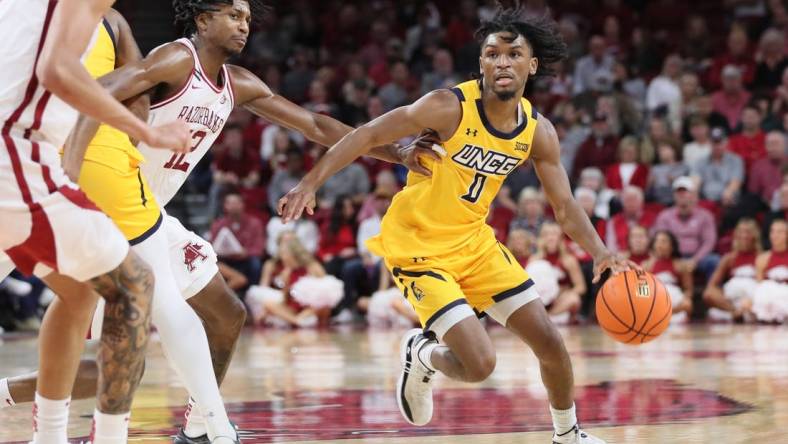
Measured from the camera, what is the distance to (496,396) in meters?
6.75

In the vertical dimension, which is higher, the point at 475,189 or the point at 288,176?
the point at 475,189

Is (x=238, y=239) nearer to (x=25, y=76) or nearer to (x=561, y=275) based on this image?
(x=561, y=275)

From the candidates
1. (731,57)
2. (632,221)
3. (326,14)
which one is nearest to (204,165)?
(326,14)

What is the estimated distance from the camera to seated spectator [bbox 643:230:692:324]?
11.9m

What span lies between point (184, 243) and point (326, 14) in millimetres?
12706

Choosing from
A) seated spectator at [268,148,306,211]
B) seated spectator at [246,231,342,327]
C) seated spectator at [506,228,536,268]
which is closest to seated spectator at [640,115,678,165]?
seated spectator at [506,228,536,268]

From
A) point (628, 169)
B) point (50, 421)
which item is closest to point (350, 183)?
point (628, 169)

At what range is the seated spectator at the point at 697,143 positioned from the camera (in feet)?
42.0

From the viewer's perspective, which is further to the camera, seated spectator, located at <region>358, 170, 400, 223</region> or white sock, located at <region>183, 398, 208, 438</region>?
seated spectator, located at <region>358, 170, 400, 223</region>

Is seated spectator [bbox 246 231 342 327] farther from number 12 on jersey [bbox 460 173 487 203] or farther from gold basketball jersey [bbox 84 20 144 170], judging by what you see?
gold basketball jersey [bbox 84 20 144 170]

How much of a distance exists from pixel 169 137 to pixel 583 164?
10.0 metres

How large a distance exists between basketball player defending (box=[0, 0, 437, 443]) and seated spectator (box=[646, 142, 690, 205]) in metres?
7.68

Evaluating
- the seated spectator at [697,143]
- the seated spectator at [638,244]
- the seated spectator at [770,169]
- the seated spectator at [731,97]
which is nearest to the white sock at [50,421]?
the seated spectator at [638,244]

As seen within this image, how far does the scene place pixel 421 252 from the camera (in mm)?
5441
